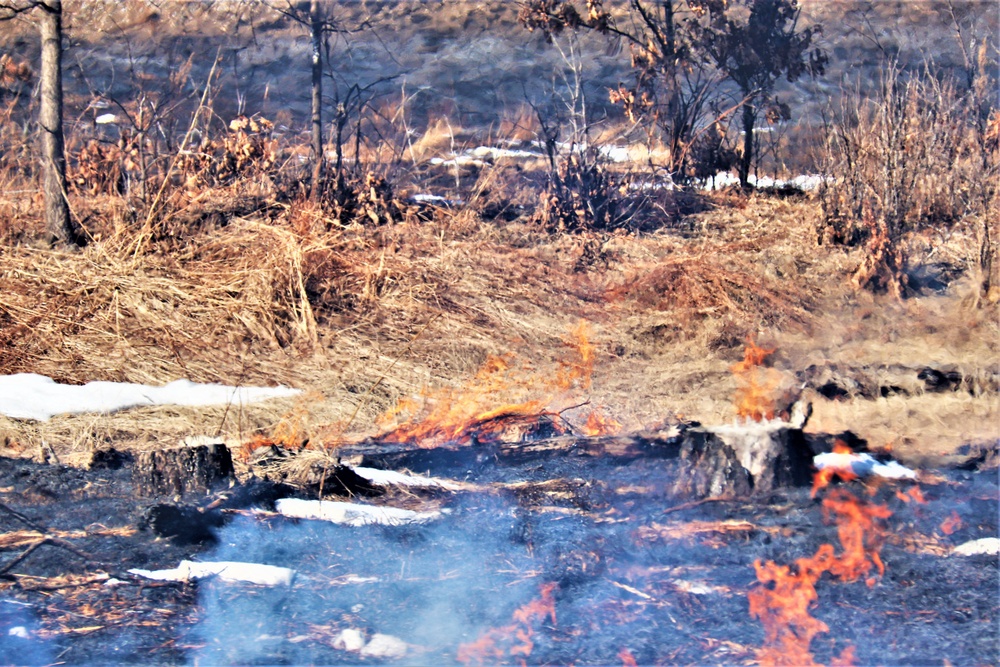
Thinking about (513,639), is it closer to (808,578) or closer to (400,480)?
(808,578)

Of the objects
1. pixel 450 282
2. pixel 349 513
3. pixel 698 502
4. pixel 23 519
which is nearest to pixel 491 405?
pixel 349 513

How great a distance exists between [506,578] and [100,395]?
306cm

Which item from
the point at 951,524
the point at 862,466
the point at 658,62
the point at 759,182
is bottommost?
the point at 951,524

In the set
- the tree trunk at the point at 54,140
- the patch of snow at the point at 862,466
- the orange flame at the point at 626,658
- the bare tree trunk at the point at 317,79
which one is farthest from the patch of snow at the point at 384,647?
the bare tree trunk at the point at 317,79

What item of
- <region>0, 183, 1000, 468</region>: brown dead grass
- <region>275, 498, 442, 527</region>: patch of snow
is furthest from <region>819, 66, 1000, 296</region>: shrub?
<region>275, 498, 442, 527</region>: patch of snow

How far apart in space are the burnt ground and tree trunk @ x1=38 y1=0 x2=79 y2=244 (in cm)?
319

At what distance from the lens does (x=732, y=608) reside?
3.35m

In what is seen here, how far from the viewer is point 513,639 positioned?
125 inches

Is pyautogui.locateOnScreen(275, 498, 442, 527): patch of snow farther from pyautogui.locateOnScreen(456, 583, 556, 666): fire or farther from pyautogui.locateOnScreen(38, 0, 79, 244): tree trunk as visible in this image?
pyautogui.locateOnScreen(38, 0, 79, 244): tree trunk

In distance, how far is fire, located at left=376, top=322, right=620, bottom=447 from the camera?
5078 mm

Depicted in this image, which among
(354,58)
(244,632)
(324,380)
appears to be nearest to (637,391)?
(324,380)

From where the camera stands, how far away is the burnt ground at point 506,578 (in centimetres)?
315

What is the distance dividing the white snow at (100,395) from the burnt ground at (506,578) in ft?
2.39

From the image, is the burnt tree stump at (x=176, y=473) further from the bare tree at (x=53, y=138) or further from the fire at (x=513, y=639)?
the bare tree at (x=53, y=138)
